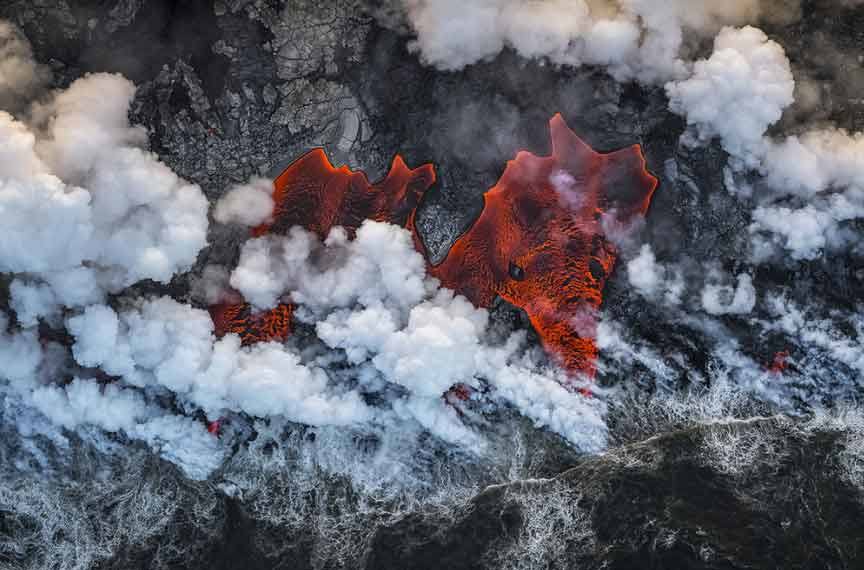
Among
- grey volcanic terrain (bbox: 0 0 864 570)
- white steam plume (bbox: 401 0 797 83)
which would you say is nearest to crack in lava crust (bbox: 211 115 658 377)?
grey volcanic terrain (bbox: 0 0 864 570)

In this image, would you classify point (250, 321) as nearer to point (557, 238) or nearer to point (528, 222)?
point (528, 222)

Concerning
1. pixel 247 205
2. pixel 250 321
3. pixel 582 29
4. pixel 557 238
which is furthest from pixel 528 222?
pixel 250 321

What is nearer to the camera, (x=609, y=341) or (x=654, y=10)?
(x=654, y=10)

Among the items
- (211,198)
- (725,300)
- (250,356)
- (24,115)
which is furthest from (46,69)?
(725,300)

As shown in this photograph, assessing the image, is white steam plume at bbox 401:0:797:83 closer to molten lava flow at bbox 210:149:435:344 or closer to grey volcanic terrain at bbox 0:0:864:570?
grey volcanic terrain at bbox 0:0:864:570

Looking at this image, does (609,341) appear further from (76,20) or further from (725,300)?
(76,20)
